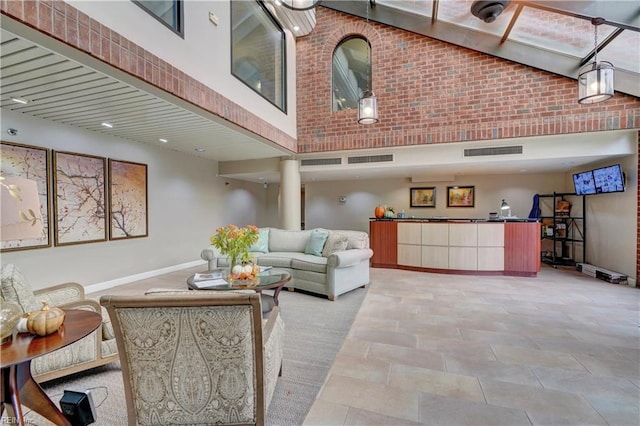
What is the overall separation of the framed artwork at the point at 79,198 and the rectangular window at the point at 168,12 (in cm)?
246

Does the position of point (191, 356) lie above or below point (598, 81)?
below

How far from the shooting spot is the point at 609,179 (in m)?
5.07

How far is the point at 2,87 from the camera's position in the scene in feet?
9.72

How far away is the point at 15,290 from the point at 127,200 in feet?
11.9

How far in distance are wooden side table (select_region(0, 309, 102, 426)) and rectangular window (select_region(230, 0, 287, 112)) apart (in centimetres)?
400

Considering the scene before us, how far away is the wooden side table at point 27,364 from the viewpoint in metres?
1.27

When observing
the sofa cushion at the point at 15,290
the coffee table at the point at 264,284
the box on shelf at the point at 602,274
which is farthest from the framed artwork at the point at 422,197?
the sofa cushion at the point at 15,290

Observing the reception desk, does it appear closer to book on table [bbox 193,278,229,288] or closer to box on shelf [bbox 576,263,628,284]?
box on shelf [bbox 576,263,628,284]

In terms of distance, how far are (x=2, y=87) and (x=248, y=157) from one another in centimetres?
417

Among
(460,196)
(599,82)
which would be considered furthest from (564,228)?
(599,82)

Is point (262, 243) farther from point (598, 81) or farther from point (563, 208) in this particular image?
point (563, 208)

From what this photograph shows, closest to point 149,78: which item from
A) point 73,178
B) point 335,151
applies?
point 73,178

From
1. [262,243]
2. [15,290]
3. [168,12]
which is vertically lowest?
[262,243]

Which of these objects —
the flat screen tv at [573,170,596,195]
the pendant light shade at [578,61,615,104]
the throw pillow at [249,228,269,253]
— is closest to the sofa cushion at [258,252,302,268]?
the throw pillow at [249,228,269,253]
